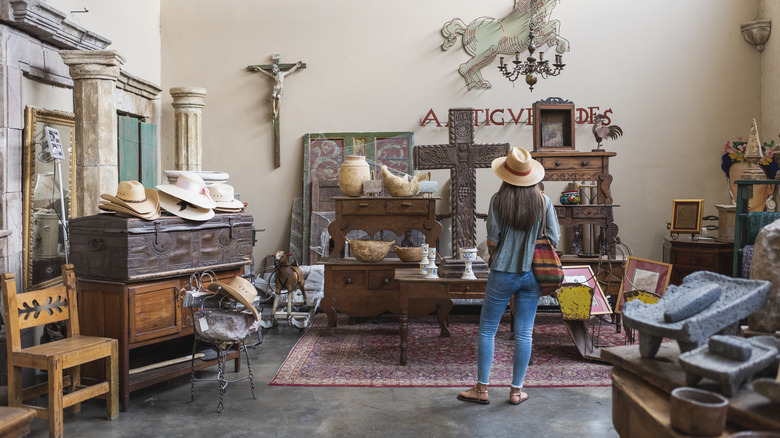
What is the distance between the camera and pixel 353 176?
Answer: 21.3ft

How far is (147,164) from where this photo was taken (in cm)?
859

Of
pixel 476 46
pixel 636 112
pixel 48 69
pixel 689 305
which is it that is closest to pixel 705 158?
pixel 636 112

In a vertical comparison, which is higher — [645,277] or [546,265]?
[546,265]

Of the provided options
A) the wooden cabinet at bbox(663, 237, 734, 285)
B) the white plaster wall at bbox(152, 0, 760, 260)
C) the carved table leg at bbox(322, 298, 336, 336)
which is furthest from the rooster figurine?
the carved table leg at bbox(322, 298, 336, 336)

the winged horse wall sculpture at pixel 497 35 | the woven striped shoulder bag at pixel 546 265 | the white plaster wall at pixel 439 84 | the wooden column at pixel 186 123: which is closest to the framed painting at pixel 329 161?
the white plaster wall at pixel 439 84

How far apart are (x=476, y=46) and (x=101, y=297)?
6.32 meters

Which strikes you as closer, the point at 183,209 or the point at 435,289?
the point at 183,209

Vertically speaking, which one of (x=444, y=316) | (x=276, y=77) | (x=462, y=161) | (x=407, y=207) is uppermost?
(x=276, y=77)

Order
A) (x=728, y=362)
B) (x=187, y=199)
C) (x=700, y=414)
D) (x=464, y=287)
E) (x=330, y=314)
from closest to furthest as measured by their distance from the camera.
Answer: (x=700, y=414) < (x=728, y=362) < (x=187, y=199) < (x=464, y=287) < (x=330, y=314)

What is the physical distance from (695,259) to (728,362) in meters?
6.27

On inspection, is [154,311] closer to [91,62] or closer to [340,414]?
[340,414]

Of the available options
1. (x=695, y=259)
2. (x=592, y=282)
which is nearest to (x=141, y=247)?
(x=592, y=282)

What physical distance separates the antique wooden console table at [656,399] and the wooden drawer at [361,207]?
4.13 m

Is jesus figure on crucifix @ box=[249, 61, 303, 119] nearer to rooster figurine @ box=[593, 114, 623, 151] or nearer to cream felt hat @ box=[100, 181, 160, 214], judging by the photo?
rooster figurine @ box=[593, 114, 623, 151]
